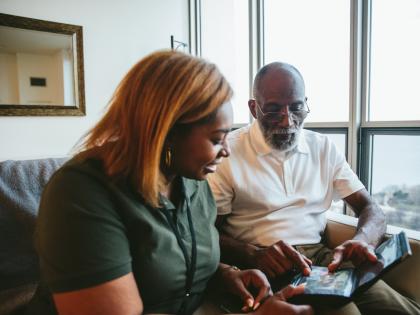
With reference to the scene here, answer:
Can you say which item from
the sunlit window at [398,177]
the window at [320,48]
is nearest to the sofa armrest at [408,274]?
the sunlit window at [398,177]

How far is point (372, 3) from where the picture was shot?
2.05m

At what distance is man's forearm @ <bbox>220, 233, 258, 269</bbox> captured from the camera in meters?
1.28

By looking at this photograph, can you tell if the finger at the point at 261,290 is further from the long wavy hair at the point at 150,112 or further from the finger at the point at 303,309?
the long wavy hair at the point at 150,112

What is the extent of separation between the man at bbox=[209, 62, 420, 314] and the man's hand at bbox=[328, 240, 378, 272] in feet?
0.56

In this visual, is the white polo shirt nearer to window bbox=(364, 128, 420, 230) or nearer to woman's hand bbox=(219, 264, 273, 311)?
woman's hand bbox=(219, 264, 273, 311)

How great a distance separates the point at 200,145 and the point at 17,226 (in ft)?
3.56

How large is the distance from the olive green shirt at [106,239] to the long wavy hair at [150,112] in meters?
0.04

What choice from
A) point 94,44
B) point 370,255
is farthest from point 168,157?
point 94,44

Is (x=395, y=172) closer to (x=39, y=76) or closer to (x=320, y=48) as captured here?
(x=320, y=48)

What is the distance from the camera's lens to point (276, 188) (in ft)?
4.66

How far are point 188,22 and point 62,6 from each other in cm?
121

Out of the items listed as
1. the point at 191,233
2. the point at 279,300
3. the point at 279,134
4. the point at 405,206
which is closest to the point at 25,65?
the point at 279,134

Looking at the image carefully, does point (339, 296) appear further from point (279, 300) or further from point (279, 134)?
point (279, 134)

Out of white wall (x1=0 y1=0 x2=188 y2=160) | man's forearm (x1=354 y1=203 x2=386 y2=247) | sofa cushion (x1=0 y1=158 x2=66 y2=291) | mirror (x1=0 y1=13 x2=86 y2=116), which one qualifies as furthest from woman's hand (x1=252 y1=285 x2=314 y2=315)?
mirror (x1=0 y1=13 x2=86 y2=116)
